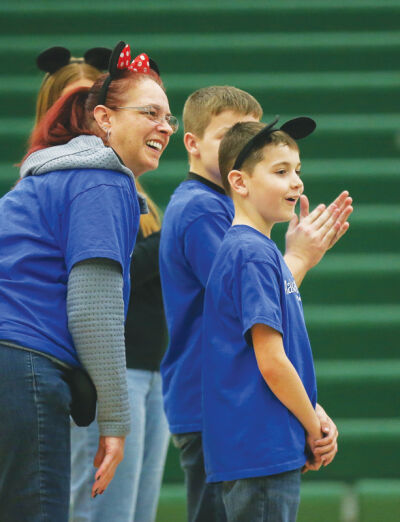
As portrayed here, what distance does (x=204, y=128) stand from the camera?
2.06m

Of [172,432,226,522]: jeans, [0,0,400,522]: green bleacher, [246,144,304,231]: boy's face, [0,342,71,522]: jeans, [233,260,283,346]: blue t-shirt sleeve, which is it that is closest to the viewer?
[0,342,71,522]: jeans

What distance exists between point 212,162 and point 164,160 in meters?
1.82

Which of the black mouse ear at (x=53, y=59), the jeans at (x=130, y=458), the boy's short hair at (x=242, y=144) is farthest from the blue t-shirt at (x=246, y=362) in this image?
the black mouse ear at (x=53, y=59)

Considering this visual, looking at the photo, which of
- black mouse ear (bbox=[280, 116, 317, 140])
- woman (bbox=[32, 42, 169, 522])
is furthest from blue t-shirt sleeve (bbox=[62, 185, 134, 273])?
woman (bbox=[32, 42, 169, 522])

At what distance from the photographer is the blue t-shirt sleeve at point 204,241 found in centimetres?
187

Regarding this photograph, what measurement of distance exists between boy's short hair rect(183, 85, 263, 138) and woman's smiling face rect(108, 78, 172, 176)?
254 millimetres

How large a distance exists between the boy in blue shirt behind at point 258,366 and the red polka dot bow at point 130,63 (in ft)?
0.91

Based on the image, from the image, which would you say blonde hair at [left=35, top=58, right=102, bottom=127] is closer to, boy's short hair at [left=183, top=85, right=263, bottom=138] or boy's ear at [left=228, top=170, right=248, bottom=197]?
Answer: boy's short hair at [left=183, top=85, right=263, bottom=138]

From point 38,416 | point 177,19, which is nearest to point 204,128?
point 38,416

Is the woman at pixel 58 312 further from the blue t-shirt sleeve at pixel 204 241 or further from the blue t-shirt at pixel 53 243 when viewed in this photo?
the blue t-shirt sleeve at pixel 204 241

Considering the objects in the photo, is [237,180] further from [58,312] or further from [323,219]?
[58,312]

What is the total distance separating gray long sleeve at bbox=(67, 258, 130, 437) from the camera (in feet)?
4.92

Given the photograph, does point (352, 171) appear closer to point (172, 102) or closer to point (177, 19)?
point (172, 102)

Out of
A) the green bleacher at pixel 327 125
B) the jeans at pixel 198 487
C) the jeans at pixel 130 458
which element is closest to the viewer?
the jeans at pixel 198 487
